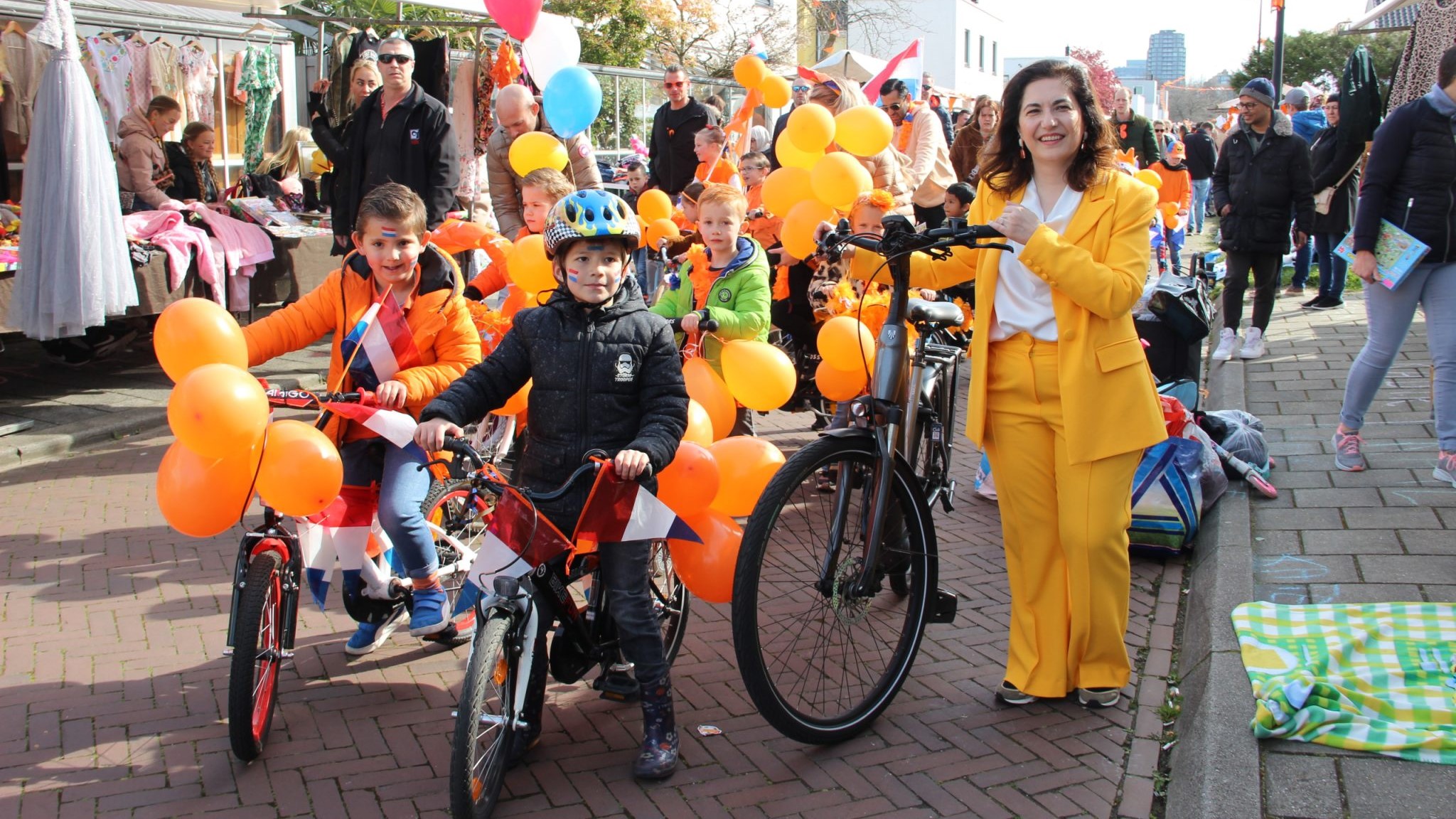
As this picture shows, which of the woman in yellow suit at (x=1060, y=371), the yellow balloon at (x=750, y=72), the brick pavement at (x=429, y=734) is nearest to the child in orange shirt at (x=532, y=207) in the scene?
the brick pavement at (x=429, y=734)

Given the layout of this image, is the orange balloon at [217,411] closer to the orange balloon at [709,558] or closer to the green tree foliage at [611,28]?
the orange balloon at [709,558]

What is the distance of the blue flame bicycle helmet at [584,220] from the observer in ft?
10.8

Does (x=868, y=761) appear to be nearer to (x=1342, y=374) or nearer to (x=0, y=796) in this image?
(x=0, y=796)

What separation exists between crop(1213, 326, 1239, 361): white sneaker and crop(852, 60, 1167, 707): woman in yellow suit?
232 inches

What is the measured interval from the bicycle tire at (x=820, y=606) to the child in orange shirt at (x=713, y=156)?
526 centimetres

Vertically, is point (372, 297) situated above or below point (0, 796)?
above

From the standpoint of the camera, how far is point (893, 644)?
397 centimetres

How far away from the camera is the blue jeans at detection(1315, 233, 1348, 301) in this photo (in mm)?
11164

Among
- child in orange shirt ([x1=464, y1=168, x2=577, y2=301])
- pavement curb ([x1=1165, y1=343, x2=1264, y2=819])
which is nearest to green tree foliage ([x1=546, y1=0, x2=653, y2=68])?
child in orange shirt ([x1=464, y1=168, x2=577, y2=301])

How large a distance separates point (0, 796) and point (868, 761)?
2468 millimetres

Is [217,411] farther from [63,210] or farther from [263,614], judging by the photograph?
[63,210]

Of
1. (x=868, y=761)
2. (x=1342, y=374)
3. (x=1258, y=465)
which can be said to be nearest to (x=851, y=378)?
(x=868, y=761)

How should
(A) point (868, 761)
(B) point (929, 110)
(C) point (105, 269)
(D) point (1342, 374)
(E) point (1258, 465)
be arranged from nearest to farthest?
1. (A) point (868, 761)
2. (E) point (1258, 465)
3. (C) point (105, 269)
4. (D) point (1342, 374)
5. (B) point (929, 110)

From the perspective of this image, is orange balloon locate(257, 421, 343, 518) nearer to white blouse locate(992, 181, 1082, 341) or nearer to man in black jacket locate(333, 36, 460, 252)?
white blouse locate(992, 181, 1082, 341)
